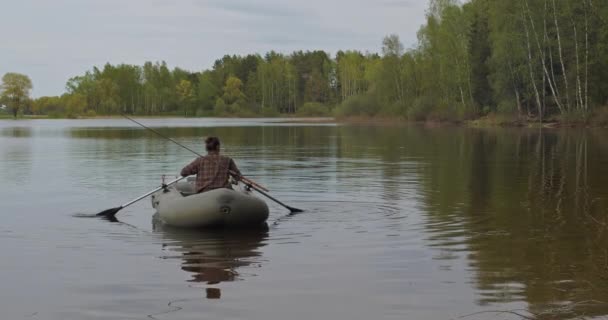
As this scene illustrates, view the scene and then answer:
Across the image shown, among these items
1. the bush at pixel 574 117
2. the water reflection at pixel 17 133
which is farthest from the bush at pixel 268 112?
the bush at pixel 574 117

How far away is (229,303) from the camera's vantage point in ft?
25.5

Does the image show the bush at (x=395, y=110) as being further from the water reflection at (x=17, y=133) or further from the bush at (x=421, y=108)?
the water reflection at (x=17, y=133)

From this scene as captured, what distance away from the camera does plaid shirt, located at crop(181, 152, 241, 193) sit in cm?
1284

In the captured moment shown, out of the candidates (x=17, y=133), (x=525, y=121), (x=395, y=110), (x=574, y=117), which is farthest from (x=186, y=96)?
(x=574, y=117)

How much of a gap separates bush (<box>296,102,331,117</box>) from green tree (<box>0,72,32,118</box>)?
52053 mm

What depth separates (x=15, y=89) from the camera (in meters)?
141

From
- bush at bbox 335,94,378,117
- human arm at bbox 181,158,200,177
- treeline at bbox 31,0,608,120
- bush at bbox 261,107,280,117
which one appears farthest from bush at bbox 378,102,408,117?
human arm at bbox 181,158,200,177

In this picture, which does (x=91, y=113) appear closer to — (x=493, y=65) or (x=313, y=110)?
(x=313, y=110)

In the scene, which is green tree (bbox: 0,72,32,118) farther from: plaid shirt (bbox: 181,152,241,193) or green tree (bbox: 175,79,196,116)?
plaid shirt (bbox: 181,152,241,193)

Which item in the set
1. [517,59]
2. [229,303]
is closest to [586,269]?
[229,303]

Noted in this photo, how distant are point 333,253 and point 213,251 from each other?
1731 millimetres

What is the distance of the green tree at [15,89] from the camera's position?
461 ft

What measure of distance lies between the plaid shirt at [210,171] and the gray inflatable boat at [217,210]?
355mm

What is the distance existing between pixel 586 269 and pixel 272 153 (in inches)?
995
